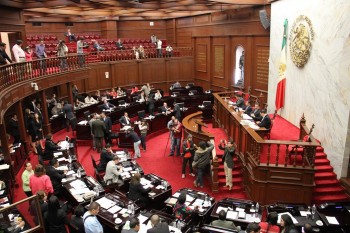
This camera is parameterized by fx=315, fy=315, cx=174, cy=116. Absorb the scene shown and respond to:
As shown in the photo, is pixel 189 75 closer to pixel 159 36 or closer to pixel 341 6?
pixel 159 36

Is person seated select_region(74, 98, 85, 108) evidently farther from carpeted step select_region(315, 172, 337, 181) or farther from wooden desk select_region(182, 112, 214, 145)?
carpeted step select_region(315, 172, 337, 181)

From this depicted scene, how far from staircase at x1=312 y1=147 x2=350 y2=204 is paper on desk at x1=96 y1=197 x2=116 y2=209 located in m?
5.12

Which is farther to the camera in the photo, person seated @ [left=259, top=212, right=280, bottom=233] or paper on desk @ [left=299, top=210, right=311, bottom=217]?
paper on desk @ [left=299, top=210, right=311, bottom=217]

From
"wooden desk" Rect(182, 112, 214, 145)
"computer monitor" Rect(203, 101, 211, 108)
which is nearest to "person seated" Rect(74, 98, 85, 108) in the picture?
"computer monitor" Rect(203, 101, 211, 108)

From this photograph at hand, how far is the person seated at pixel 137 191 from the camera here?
7312 mm

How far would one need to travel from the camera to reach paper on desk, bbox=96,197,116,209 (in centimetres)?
707

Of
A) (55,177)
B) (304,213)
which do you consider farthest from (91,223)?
(304,213)

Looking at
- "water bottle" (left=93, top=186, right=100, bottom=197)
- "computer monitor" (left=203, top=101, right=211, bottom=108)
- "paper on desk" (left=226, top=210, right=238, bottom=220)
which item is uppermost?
"computer monitor" (left=203, top=101, right=211, bottom=108)

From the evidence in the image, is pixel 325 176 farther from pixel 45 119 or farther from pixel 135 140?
pixel 45 119

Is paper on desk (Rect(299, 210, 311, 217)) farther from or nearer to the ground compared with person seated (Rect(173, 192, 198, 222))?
nearer to the ground

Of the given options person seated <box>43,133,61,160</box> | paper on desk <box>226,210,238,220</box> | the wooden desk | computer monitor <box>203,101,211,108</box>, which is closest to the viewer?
paper on desk <box>226,210,238,220</box>

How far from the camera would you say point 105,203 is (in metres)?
7.19

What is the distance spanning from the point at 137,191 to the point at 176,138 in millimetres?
4430

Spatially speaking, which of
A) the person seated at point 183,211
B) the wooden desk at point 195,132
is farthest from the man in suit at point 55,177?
the wooden desk at point 195,132
